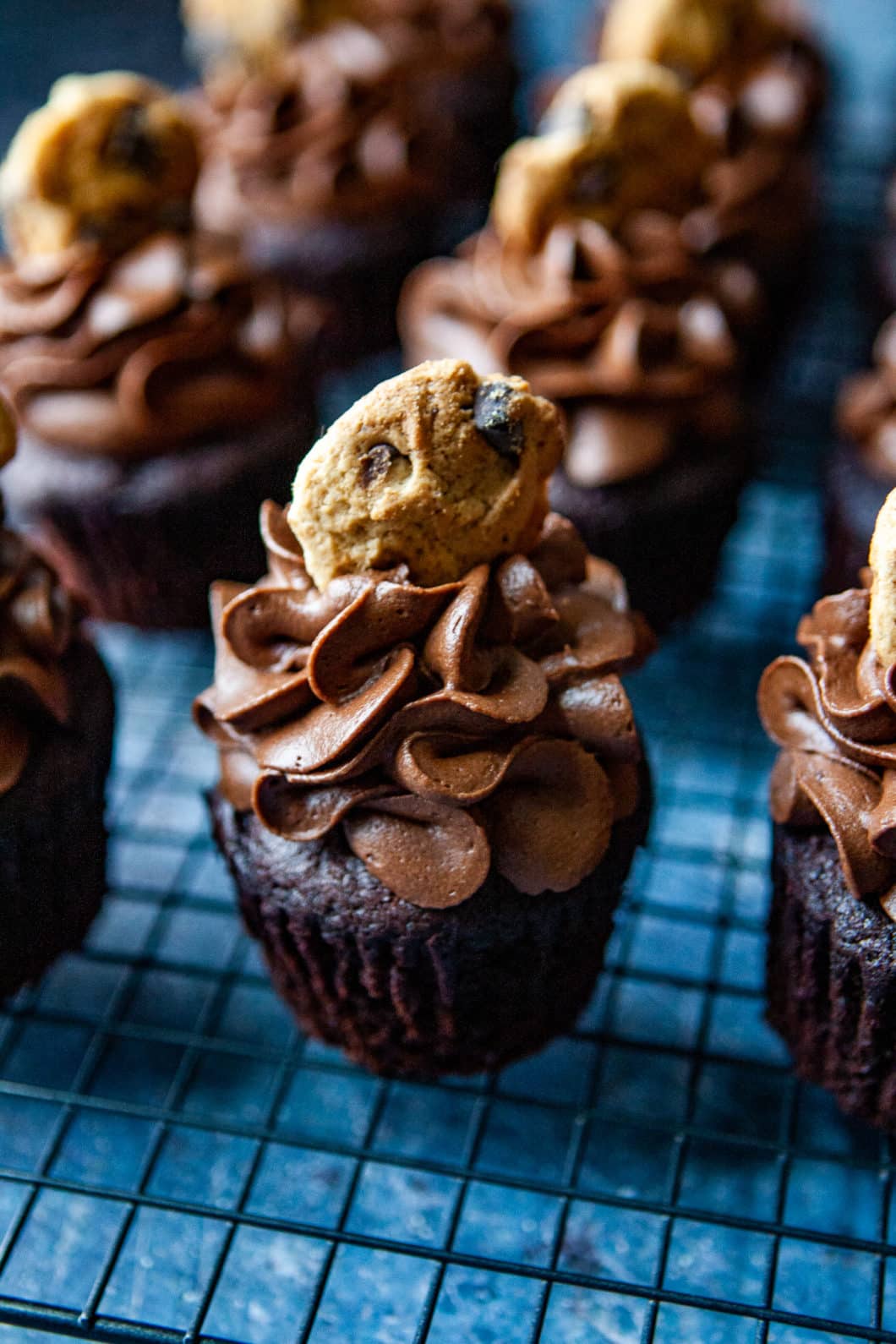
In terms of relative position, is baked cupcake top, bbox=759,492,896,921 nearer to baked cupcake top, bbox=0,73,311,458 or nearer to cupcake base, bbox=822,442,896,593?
cupcake base, bbox=822,442,896,593

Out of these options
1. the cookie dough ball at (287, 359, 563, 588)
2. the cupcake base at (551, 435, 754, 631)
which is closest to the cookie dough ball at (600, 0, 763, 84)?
the cupcake base at (551, 435, 754, 631)

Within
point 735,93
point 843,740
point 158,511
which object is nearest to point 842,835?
point 843,740

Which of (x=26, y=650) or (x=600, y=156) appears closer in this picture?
(x=26, y=650)

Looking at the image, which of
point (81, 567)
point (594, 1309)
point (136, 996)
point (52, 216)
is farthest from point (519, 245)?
point (594, 1309)

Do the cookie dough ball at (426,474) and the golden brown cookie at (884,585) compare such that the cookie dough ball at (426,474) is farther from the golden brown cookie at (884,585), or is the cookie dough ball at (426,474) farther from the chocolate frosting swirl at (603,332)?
the chocolate frosting swirl at (603,332)

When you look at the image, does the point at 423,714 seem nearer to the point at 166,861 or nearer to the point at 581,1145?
the point at 581,1145

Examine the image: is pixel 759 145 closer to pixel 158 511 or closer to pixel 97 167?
pixel 97 167

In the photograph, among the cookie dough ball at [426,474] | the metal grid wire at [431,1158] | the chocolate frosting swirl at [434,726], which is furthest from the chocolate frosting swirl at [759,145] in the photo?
the chocolate frosting swirl at [434,726]
